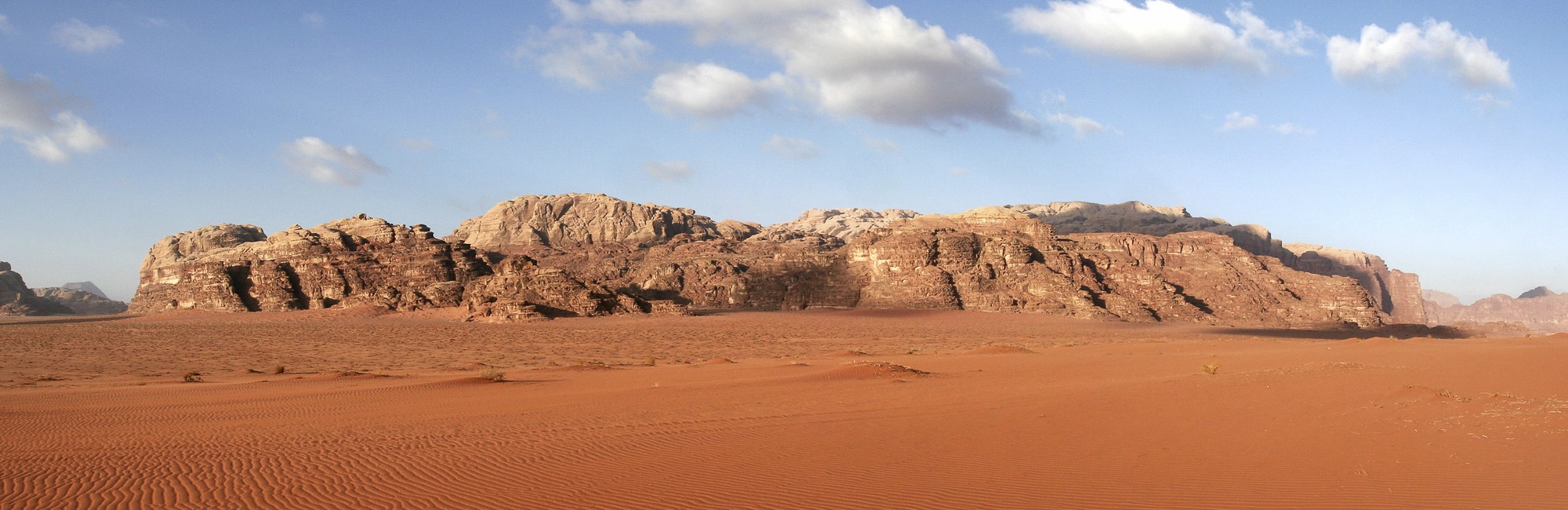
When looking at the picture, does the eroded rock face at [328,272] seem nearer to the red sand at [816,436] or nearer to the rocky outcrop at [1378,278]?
the red sand at [816,436]

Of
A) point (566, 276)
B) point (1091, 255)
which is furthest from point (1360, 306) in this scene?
point (566, 276)

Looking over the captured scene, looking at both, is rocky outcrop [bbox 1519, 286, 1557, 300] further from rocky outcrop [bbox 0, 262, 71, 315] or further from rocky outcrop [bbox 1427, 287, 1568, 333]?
rocky outcrop [bbox 0, 262, 71, 315]

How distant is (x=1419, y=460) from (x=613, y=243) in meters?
93.6

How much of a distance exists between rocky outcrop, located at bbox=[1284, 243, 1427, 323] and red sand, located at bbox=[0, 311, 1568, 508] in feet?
343

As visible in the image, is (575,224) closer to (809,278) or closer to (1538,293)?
(809,278)

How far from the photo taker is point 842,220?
527 ft

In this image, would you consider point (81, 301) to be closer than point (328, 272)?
No

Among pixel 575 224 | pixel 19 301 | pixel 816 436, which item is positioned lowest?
pixel 816 436

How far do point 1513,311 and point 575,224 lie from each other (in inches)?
5152

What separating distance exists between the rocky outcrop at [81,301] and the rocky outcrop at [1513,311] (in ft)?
544

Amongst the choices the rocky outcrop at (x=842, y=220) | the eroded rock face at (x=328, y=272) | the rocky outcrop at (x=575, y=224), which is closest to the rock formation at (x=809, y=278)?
the eroded rock face at (x=328, y=272)

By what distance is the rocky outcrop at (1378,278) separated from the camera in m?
112

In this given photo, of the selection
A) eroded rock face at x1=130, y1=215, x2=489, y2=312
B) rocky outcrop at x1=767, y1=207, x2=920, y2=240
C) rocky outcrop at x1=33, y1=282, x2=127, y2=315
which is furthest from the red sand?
rocky outcrop at x1=767, y1=207, x2=920, y2=240

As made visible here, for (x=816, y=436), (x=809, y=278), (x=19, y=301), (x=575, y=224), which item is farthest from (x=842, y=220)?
(x=816, y=436)
